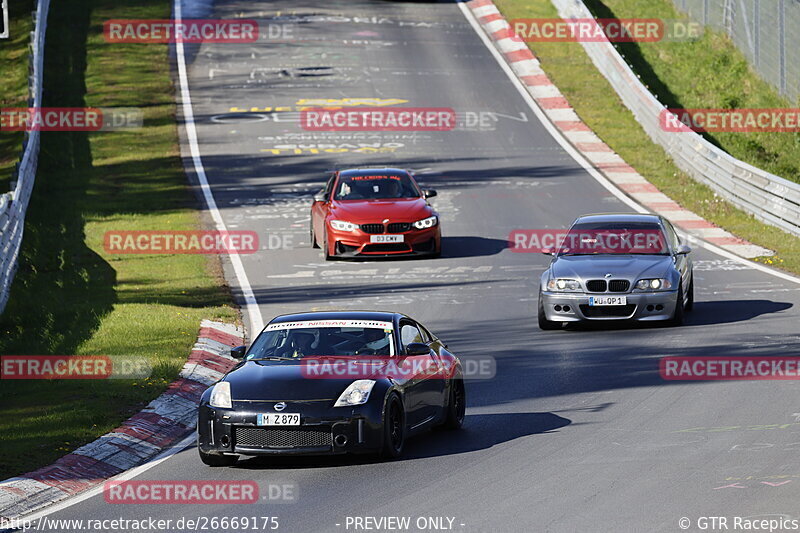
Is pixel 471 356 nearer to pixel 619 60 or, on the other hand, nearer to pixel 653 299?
pixel 653 299

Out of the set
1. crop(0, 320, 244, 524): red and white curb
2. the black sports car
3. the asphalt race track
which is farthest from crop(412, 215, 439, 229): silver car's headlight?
the black sports car

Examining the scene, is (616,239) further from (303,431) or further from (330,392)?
(303,431)

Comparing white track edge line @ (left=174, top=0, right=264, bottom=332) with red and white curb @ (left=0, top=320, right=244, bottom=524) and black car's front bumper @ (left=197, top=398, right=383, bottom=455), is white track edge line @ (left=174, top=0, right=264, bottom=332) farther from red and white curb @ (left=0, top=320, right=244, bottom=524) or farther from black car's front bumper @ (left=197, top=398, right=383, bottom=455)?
black car's front bumper @ (left=197, top=398, right=383, bottom=455)

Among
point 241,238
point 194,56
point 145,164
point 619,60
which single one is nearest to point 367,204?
point 241,238

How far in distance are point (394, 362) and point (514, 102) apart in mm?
28556

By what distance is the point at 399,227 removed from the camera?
2494 centimetres

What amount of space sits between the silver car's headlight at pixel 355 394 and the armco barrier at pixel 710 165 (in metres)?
17.0

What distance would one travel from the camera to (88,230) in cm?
2847

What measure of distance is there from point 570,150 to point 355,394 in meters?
24.9

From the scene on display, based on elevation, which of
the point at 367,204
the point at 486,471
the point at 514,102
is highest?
the point at 514,102

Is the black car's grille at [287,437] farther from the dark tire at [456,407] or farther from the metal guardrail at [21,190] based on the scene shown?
the metal guardrail at [21,190]

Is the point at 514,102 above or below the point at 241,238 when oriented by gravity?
above

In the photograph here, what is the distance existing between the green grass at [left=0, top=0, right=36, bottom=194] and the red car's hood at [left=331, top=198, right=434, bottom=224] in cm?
1151

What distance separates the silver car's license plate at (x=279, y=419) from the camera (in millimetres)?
11070
